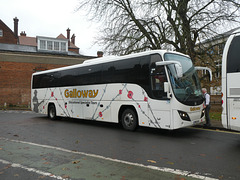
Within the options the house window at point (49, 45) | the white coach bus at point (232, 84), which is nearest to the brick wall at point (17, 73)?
the house window at point (49, 45)

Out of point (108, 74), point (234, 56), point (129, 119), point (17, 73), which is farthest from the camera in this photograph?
point (17, 73)

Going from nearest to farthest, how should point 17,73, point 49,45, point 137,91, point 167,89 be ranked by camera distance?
1. point 167,89
2. point 137,91
3. point 17,73
4. point 49,45

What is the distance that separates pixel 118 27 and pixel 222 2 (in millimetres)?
7507

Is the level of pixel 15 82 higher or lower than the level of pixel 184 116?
higher

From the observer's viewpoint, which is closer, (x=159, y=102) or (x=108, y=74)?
(x=159, y=102)

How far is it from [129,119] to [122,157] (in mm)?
3956

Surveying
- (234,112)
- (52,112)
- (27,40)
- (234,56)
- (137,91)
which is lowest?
(52,112)

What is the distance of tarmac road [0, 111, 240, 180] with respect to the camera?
4.38m

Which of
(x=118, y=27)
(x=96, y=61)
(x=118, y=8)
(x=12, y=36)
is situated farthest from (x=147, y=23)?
(x=12, y=36)

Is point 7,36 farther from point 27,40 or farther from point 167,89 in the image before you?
point 167,89

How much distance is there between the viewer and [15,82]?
27734mm

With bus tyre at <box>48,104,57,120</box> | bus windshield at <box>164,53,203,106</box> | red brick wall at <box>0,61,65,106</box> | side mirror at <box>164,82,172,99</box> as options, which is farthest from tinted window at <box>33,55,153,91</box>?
red brick wall at <box>0,61,65,106</box>

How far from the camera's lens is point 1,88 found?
88.5 ft

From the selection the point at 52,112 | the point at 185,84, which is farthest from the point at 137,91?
the point at 52,112
